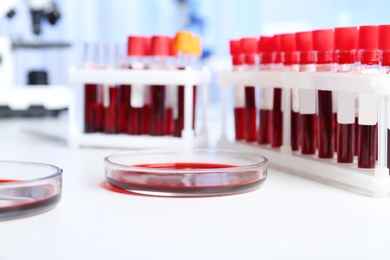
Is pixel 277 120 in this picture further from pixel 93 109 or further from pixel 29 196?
pixel 29 196

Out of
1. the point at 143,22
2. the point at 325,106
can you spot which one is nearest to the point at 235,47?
the point at 325,106

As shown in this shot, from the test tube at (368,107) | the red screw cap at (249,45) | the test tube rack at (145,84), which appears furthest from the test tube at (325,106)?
the test tube rack at (145,84)

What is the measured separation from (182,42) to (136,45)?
126 mm

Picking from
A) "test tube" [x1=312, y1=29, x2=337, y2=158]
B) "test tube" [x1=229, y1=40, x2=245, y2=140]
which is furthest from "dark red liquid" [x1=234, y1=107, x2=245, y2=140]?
"test tube" [x1=312, y1=29, x2=337, y2=158]

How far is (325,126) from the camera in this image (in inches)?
45.4

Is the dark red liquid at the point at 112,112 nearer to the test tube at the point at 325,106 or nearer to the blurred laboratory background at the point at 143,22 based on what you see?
the test tube at the point at 325,106

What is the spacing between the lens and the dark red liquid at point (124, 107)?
5.17 ft

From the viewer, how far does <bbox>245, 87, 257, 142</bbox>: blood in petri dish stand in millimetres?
1438

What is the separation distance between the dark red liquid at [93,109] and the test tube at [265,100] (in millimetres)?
458

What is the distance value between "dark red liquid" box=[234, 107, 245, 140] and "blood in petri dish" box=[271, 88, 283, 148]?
16 centimetres

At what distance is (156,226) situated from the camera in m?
0.79

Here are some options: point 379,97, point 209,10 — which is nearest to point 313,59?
point 379,97

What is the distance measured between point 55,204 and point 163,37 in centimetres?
76

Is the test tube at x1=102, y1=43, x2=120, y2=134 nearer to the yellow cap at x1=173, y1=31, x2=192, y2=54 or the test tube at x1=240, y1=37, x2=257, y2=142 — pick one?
the yellow cap at x1=173, y1=31, x2=192, y2=54
